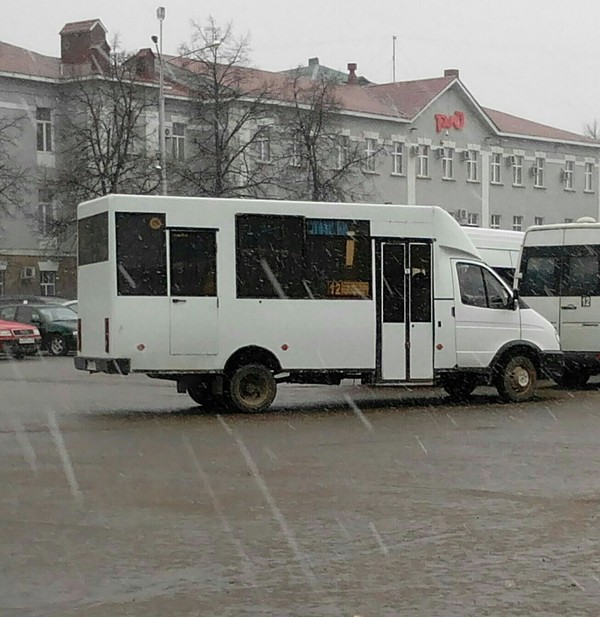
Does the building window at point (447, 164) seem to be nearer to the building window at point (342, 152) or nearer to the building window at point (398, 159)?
the building window at point (398, 159)

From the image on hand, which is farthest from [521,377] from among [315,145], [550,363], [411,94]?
[411,94]

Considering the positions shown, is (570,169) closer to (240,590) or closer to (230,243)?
(230,243)

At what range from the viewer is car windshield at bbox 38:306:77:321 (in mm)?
40281

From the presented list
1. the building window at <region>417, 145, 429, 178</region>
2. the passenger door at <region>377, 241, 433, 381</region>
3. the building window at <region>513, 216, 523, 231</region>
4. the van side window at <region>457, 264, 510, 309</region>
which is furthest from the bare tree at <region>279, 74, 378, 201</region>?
the passenger door at <region>377, 241, 433, 381</region>

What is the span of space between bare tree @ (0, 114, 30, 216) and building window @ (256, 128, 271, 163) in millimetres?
9629

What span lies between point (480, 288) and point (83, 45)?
45020mm

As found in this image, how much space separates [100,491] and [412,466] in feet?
10.7

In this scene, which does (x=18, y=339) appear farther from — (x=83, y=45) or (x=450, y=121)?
(x=450, y=121)

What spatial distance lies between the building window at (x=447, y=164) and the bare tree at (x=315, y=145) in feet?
40.5

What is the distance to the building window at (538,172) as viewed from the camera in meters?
79.3

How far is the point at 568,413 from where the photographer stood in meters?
19.6

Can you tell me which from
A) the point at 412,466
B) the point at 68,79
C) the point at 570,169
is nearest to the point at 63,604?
the point at 412,466

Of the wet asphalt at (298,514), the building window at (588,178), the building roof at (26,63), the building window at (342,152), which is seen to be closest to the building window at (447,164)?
the building window at (342,152)

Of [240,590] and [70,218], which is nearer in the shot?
[240,590]
